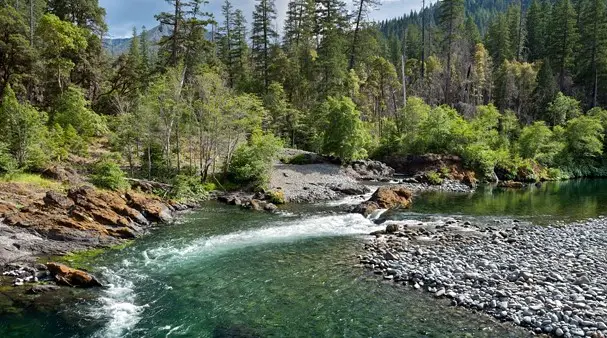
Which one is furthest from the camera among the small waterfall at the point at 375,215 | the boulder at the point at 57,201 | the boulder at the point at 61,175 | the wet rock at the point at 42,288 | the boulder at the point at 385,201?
the boulder at the point at 61,175

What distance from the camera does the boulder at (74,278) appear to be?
46.1 feet

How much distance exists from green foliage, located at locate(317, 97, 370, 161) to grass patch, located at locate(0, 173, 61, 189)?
26.8m

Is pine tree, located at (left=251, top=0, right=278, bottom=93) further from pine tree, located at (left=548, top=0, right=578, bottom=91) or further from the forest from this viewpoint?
pine tree, located at (left=548, top=0, right=578, bottom=91)

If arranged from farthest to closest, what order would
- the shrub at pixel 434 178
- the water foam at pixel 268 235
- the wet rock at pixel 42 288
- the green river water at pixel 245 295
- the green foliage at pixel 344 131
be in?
the green foliage at pixel 344 131 < the shrub at pixel 434 178 < the water foam at pixel 268 235 < the wet rock at pixel 42 288 < the green river water at pixel 245 295

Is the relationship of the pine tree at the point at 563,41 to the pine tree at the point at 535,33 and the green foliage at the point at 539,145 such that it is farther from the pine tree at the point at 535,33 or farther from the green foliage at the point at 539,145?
the green foliage at the point at 539,145

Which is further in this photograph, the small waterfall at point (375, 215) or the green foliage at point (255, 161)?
the green foliage at point (255, 161)

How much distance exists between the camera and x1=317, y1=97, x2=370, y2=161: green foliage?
43219 mm

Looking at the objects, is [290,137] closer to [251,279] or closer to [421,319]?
[251,279]

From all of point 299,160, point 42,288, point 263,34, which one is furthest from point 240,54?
point 42,288

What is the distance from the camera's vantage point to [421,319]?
38.6 ft

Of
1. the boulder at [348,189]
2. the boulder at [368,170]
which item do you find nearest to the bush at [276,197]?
the boulder at [348,189]

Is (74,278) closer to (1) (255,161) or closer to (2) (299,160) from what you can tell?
(1) (255,161)

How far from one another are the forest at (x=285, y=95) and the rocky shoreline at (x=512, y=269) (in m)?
17.0

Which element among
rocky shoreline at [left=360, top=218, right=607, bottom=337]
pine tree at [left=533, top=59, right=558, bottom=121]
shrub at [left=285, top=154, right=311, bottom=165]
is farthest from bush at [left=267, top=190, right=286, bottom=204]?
pine tree at [left=533, top=59, right=558, bottom=121]
